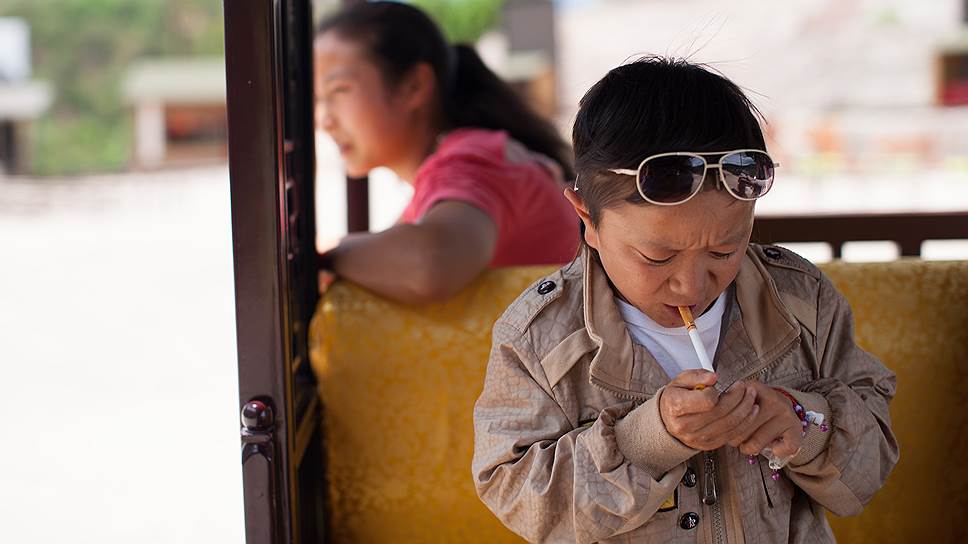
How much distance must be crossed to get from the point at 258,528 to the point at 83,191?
Answer: 12.6m

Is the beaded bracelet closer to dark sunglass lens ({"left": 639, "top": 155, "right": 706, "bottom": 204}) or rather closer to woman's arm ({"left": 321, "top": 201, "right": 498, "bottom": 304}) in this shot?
dark sunglass lens ({"left": 639, "top": 155, "right": 706, "bottom": 204})

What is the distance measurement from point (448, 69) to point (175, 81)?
13.5 m

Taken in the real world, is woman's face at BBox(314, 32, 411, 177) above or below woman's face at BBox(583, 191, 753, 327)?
above

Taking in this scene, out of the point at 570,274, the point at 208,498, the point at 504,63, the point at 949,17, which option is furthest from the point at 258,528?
the point at 949,17

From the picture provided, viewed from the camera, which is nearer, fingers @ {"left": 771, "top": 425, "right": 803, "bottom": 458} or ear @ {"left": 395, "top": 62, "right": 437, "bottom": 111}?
fingers @ {"left": 771, "top": 425, "right": 803, "bottom": 458}

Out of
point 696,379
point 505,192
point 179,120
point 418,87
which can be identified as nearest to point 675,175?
point 696,379

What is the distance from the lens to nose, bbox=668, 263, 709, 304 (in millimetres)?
1222

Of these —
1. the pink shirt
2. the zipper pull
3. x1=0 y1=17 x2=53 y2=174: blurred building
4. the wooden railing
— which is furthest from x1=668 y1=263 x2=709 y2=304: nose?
x1=0 y1=17 x2=53 y2=174: blurred building

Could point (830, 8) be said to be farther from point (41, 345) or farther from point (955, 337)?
point (955, 337)

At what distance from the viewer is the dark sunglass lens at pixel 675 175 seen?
3.92ft

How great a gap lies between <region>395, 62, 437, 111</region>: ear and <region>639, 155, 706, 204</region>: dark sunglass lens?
115 centimetres

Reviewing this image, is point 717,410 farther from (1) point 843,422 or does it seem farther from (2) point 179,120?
(2) point 179,120

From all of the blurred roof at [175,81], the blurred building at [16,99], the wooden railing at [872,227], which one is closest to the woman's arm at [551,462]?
Answer: the wooden railing at [872,227]

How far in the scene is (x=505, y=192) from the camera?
2.01 m
